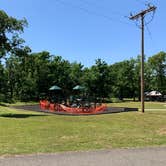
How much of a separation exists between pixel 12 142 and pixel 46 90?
6515cm

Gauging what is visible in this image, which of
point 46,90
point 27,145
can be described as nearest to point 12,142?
point 27,145

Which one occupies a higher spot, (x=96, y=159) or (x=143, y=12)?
(x=143, y=12)

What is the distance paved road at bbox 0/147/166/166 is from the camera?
28.5 ft

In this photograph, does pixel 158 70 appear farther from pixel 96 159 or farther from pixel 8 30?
pixel 96 159

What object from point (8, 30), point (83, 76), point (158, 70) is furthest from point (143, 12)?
point (158, 70)

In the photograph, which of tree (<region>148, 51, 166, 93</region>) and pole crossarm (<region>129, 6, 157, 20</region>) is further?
tree (<region>148, 51, 166, 93</region>)

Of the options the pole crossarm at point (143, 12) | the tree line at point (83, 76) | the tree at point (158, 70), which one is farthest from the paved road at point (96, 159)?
the tree at point (158, 70)

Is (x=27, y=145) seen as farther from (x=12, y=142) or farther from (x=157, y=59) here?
(x=157, y=59)

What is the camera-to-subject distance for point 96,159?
923 centimetres

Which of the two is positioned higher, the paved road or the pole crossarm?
the pole crossarm

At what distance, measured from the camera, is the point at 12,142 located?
12180 millimetres

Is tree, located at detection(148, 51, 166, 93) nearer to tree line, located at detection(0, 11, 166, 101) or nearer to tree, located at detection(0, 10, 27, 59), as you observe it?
tree line, located at detection(0, 11, 166, 101)

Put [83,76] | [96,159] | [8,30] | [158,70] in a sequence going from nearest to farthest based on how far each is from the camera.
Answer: [96,159] < [8,30] < [83,76] < [158,70]

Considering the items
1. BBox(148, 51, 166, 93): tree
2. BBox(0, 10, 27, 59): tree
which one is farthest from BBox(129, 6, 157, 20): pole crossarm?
BBox(148, 51, 166, 93): tree
